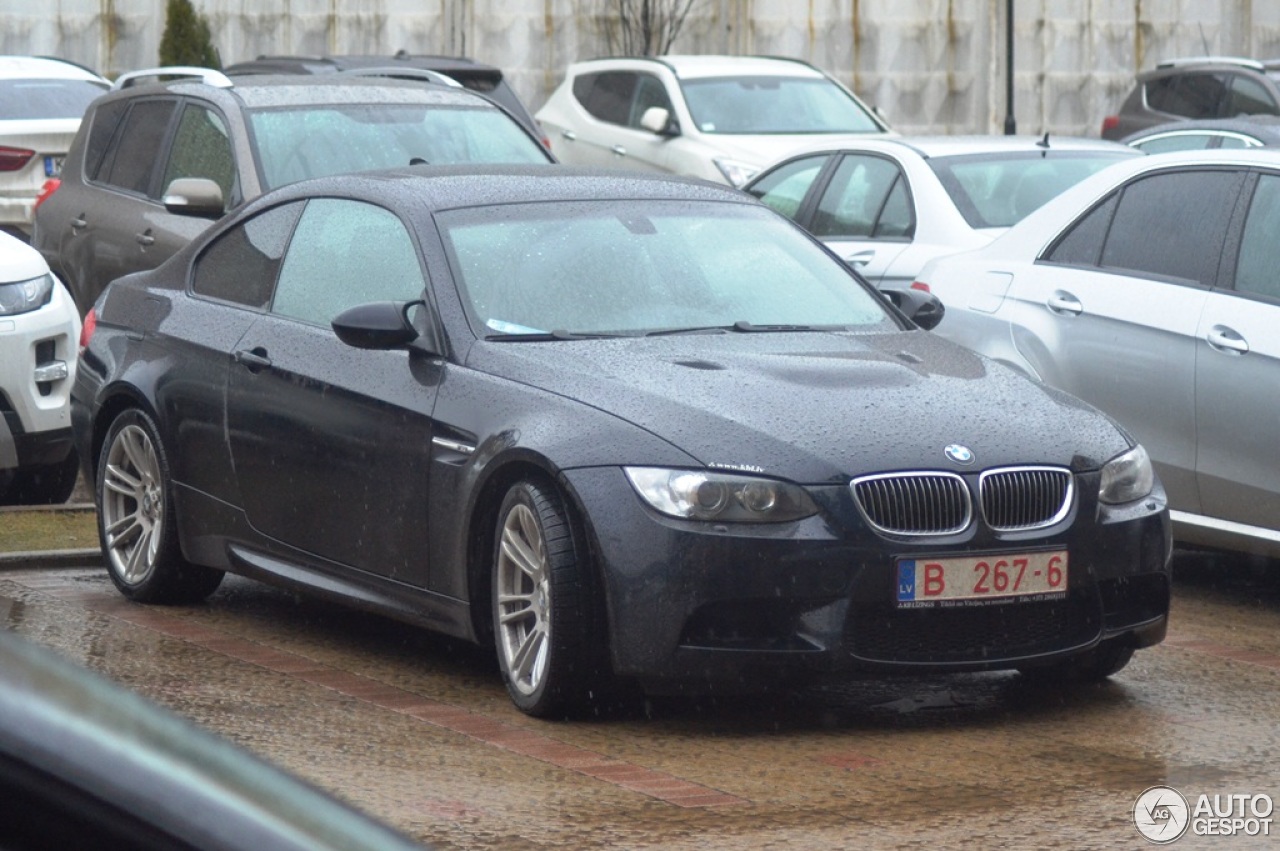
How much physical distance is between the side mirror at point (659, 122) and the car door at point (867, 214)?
21.0ft

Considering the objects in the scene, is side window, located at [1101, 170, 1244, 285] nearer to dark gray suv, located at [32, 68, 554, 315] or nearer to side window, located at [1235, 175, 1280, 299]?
side window, located at [1235, 175, 1280, 299]

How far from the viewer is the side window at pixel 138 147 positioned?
1137 cm

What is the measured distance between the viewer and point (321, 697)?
622 cm

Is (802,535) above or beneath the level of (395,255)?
beneath

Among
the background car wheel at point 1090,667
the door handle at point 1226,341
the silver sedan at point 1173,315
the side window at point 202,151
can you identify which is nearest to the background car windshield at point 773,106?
the side window at point 202,151

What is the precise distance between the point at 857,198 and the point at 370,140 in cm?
278

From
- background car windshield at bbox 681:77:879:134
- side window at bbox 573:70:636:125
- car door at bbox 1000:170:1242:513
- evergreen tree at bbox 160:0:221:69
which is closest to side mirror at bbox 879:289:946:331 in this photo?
car door at bbox 1000:170:1242:513

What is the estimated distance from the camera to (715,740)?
227 inches

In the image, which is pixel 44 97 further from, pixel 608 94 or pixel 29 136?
pixel 608 94

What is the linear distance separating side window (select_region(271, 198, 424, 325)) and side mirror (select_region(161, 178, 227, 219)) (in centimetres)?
274

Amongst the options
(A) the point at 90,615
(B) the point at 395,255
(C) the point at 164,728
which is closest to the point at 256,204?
(B) the point at 395,255

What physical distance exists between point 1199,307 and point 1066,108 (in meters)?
24.0

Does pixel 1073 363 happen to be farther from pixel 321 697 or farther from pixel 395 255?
pixel 321 697

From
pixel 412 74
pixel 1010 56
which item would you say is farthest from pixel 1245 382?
pixel 1010 56
